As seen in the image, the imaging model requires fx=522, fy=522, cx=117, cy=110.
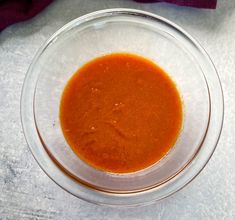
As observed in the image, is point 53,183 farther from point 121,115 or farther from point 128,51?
point 128,51

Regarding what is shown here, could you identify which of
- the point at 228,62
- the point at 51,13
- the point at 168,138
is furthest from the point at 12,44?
the point at 228,62

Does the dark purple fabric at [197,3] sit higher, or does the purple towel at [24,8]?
the dark purple fabric at [197,3]

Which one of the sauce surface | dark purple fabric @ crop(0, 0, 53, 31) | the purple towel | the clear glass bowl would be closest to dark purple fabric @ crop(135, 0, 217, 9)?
the purple towel

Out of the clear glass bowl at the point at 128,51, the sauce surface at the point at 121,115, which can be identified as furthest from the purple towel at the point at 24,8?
the sauce surface at the point at 121,115

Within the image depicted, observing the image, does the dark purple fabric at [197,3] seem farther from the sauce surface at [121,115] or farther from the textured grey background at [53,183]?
the sauce surface at [121,115]

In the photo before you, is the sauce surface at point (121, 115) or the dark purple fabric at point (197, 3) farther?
the dark purple fabric at point (197, 3)

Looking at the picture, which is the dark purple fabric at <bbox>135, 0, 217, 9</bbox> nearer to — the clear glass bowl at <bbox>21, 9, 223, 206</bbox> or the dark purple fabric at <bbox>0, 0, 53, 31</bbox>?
the clear glass bowl at <bbox>21, 9, 223, 206</bbox>
